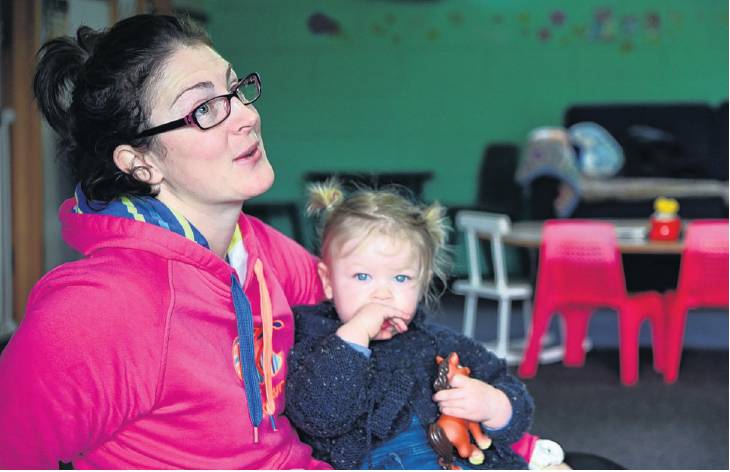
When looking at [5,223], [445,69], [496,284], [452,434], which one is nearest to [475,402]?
[452,434]

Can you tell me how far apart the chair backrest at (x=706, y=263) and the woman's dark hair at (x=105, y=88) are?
2.83m

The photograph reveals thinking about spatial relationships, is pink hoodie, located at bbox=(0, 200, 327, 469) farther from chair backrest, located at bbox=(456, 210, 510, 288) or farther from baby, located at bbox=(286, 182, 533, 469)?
chair backrest, located at bbox=(456, 210, 510, 288)

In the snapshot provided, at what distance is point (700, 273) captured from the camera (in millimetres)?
3658

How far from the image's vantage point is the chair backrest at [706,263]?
3.61 m

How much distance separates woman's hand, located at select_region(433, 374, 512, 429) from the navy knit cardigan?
0.02 m

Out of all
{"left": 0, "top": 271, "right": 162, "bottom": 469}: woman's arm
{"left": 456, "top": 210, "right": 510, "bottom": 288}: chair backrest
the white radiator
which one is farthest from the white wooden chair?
{"left": 0, "top": 271, "right": 162, "bottom": 469}: woman's arm

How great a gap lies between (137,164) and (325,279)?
450 millimetres

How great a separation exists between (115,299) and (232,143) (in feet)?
0.84

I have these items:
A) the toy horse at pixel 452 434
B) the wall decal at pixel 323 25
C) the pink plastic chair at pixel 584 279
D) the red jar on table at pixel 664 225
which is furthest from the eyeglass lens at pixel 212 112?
the wall decal at pixel 323 25

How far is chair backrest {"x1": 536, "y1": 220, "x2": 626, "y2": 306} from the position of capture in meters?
3.64

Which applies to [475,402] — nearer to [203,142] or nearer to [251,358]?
[251,358]

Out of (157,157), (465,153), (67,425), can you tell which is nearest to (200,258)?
(157,157)

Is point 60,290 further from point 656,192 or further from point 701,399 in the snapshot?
point 656,192

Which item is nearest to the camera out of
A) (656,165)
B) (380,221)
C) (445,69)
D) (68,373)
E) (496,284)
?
(68,373)
